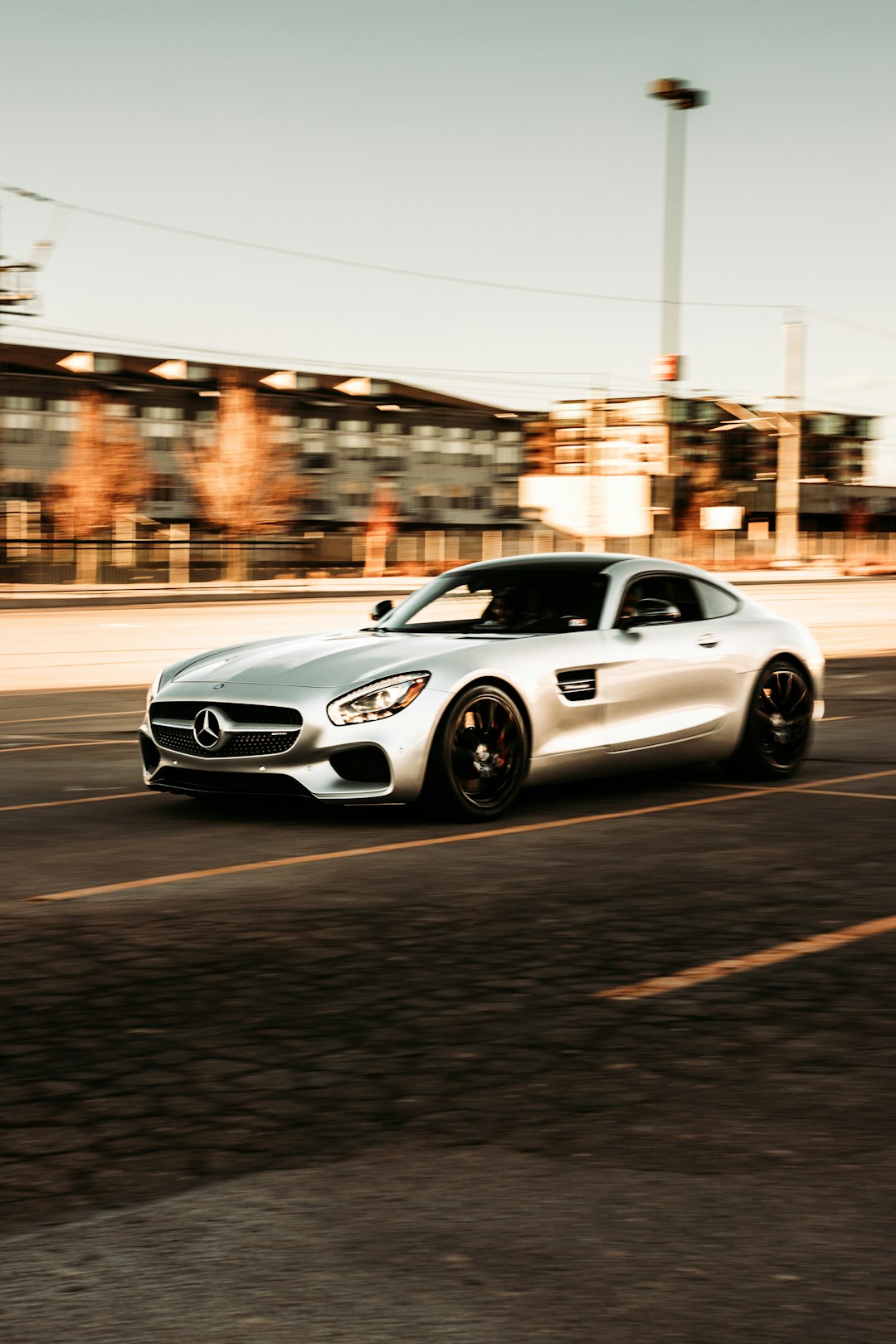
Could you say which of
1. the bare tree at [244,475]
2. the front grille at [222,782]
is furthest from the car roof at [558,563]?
A: the bare tree at [244,475]

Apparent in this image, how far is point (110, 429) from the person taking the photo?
3396 inches

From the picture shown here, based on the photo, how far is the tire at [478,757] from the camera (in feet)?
27.4

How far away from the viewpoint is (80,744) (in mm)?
12367

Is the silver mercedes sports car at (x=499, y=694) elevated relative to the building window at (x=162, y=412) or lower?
lower

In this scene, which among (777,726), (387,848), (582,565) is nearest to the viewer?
(387,848)

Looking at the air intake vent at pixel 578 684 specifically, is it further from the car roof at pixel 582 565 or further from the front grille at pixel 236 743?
the front grille at pixel 236 743

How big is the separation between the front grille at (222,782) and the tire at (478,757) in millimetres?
641

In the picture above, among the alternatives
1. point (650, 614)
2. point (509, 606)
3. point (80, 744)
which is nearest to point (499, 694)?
point (509, 606)

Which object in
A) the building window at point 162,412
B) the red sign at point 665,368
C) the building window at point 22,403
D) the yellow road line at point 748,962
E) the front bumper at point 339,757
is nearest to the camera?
the yellow road line at point 748,962

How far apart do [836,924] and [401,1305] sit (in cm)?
353

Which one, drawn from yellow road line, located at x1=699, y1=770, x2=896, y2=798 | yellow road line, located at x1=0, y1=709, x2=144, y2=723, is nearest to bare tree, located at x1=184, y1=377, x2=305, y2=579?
yellow road line, located at x1=0, y1=709, x2=144, y2=723

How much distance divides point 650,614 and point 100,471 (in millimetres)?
79007

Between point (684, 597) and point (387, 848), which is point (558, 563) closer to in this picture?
point (684, 597)

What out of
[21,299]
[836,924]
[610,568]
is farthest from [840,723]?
[21,299]
